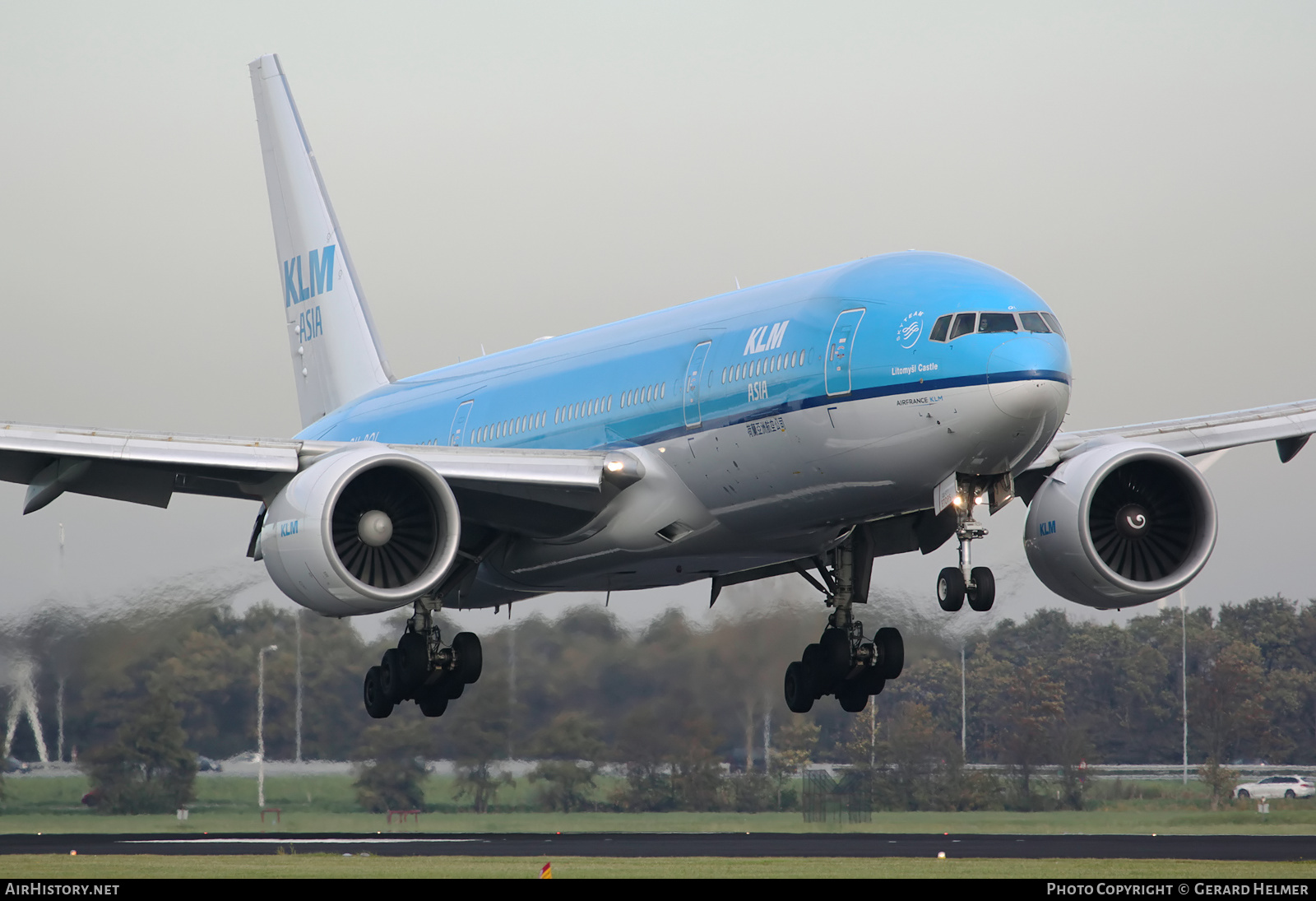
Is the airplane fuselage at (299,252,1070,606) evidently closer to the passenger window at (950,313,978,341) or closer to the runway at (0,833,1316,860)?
the passenger window at (950,313,978,341)

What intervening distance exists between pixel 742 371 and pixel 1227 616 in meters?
25.5

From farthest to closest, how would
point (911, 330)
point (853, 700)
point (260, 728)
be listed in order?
1. point (260, 728)
2. point (853, 700)
3. point (911, 330)

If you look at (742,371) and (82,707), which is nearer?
(742,371)

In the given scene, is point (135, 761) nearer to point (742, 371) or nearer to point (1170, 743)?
point (742, 371)

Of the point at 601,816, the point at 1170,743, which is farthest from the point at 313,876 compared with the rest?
the point at 1170,743

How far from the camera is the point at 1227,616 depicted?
144ft

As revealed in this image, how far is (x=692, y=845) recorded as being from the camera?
36.0m

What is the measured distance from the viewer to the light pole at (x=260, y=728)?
36.2 metres

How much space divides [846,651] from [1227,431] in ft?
22.3

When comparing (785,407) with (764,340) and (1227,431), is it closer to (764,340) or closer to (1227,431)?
(764,340)

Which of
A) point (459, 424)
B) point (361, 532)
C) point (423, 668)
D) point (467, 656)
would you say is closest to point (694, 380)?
point (361, 532)

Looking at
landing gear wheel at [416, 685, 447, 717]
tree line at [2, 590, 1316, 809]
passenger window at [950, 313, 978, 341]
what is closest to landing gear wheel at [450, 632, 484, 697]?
landing gear wheel at [416, 685, 447, 717]

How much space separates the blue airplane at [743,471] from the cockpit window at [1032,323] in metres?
0.04

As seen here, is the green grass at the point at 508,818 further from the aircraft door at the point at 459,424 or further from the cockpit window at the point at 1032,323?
the cockpit window at the point at 1032,323
